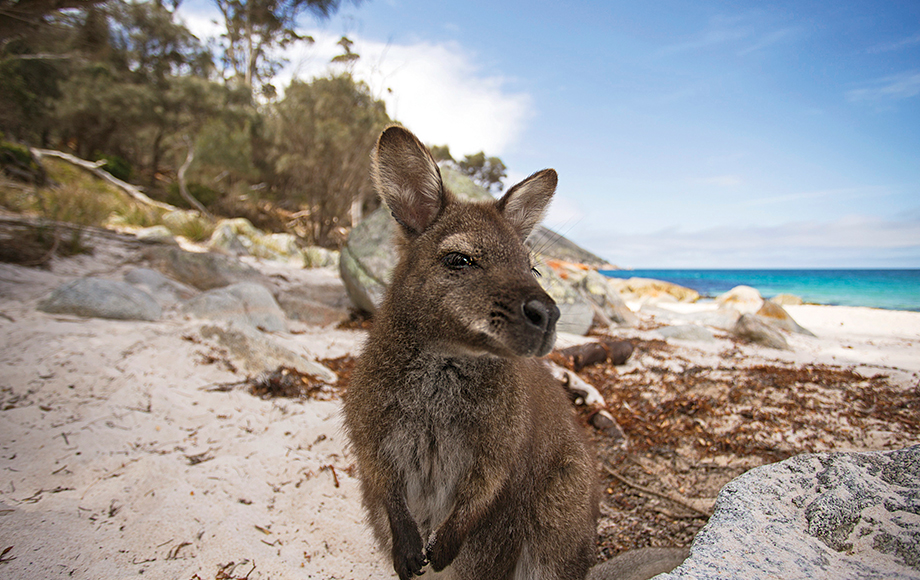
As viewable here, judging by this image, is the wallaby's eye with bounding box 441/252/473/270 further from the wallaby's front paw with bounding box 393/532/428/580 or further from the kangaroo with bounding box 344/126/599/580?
the wallaby's front paw with bounding box 393/532/428/580

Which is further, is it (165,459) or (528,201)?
(165,459)

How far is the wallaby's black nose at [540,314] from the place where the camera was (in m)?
1.75

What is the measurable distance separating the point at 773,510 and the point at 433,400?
5.31 feet

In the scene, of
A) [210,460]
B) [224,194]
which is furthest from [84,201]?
[224,194]

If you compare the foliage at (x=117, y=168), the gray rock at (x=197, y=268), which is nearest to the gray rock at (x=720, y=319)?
the gray rock at (x=197, y=268)

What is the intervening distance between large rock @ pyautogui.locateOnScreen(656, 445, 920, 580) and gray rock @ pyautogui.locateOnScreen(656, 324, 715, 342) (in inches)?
227

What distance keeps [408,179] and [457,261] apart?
22.3 inches

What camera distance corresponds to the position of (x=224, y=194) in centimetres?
2298

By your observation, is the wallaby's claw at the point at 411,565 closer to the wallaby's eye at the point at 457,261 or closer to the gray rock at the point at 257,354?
the wallaby's eye at the point at 457,261

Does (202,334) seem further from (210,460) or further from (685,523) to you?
(685,523)

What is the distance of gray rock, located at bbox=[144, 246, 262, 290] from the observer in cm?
844

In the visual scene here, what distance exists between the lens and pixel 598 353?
5.94 metres

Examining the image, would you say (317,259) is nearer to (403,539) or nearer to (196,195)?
(196,195)

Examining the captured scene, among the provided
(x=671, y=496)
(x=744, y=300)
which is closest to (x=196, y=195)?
(x=744, y=300)
